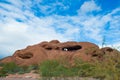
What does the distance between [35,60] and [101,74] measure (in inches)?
2057

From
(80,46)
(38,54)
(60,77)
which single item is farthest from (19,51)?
(60,77)

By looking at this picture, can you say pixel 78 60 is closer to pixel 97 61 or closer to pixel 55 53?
pixel 97 61

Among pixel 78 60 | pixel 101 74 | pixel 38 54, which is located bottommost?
pixel 101 74

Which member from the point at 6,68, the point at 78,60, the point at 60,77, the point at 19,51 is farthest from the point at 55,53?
the point at 78,60

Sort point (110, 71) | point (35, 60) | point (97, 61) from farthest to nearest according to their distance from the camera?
point (35, 60)
point (97, 61)
point (110, 71)

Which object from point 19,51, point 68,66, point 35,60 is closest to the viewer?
point 68,66

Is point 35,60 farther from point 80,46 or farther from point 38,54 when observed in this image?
point 80,46

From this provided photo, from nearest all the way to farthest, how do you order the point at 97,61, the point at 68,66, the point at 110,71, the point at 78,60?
1. the point at 110,71
2. the point at 97,61
3. the point at 78,60
4. the point at 68,66

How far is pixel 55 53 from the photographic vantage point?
61.5 m

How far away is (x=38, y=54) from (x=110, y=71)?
173 feet

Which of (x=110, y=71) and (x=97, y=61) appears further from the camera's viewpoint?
(x=97, y=61)

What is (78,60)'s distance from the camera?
34.0 feet

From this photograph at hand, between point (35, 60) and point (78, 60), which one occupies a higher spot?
point (35, 60)

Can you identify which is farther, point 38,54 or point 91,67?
point 38,54
